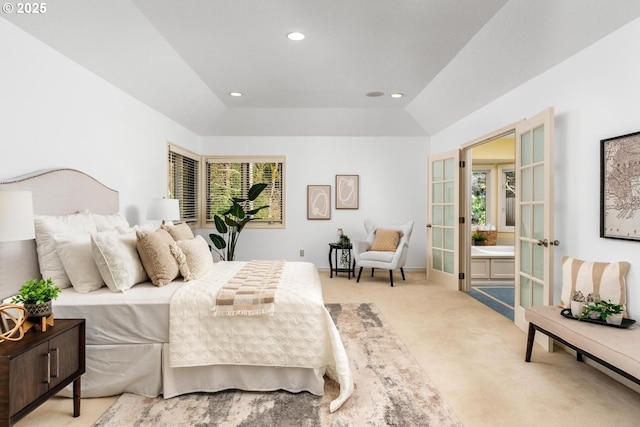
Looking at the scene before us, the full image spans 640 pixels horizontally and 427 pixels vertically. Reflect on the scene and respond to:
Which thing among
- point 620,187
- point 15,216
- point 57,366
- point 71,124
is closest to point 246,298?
point 57,366

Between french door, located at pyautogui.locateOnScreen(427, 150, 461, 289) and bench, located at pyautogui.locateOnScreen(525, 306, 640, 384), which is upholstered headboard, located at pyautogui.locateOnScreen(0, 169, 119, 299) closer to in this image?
bench, located at pyautogui.locateOnScreen(525, 306, 640, 384)

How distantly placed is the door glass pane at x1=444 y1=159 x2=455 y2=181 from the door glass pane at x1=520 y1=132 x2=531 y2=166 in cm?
179

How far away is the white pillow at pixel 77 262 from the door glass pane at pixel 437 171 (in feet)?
15.7

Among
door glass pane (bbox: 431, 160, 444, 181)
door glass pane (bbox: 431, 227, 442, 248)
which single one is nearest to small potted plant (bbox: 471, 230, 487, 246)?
door glass pane (bbox: 431, 227, 442, 248)

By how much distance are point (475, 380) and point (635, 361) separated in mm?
936

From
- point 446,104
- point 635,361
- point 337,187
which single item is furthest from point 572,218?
point 337,187

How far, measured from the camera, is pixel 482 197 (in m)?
8.13

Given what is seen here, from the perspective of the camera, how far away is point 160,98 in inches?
176

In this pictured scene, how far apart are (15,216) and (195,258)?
1.31 meters

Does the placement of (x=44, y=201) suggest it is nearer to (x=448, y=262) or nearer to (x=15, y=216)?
(x=15, y=216)

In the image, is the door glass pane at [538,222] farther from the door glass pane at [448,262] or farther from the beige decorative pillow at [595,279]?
the door glass pane at [448,262]

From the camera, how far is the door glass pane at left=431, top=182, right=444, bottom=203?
5878 millimetres

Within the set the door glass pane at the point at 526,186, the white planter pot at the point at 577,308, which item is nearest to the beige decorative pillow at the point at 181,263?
the white planter pot at the point at 577,308

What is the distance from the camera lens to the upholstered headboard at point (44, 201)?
2.33m
